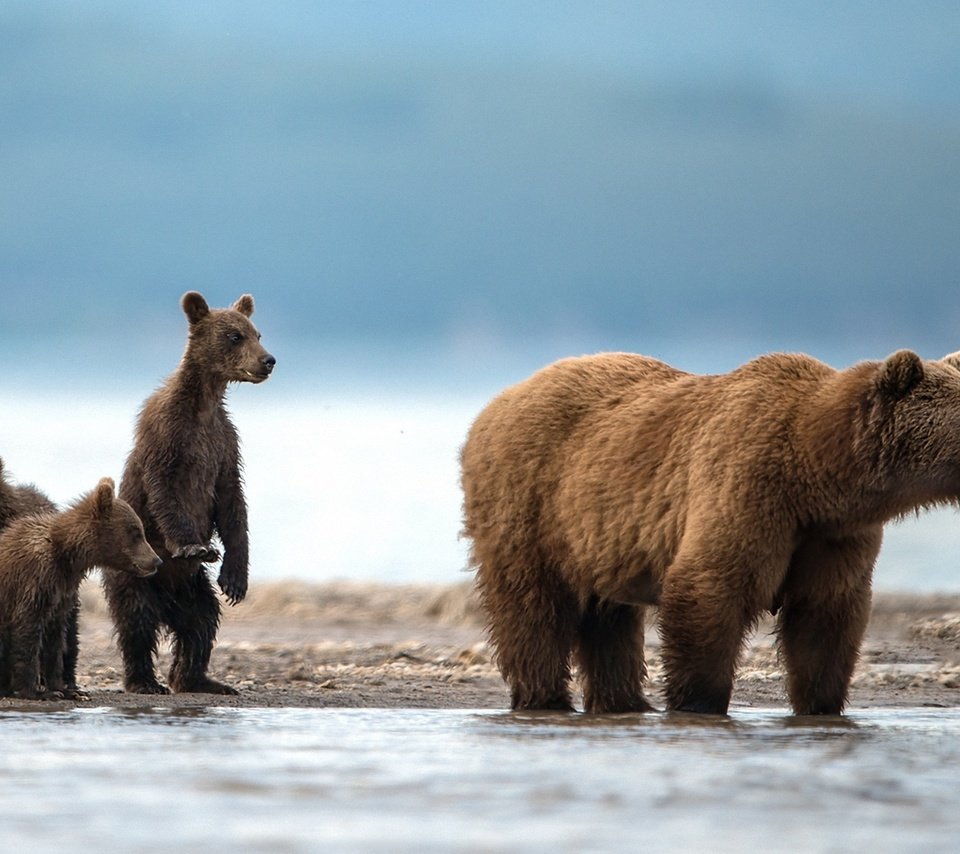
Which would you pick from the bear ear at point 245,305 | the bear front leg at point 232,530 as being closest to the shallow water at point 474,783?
the bear front leg at point 232,530

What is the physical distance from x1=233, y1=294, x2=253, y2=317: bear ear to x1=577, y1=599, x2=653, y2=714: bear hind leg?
3.30 meters

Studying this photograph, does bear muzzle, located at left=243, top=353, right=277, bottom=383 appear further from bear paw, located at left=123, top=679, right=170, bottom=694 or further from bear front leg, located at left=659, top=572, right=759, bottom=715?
bear front leg, located at left=659, top=572, right=759, bottom=715

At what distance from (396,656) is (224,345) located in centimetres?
496

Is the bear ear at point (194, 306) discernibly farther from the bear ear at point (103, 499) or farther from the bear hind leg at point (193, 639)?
the bear hind leg at point (193, 639)

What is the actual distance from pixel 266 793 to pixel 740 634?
338cm

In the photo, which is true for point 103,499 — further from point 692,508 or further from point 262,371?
point 692,508

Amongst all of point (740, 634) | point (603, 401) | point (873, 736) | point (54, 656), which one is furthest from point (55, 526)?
point (873, 736)

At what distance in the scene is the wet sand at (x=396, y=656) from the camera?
12000 mm

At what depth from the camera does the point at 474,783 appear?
21.7ft

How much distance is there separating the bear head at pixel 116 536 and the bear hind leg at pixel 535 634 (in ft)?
6.90

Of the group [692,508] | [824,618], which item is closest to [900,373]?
[692,508]

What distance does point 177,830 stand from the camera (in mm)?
5602

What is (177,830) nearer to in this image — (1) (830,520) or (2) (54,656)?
(1) (830,520)

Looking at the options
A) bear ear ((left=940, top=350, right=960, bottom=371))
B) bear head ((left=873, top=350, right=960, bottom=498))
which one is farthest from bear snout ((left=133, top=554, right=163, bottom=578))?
bear ear ((left=940, top=350, right=960, bottom=371))
